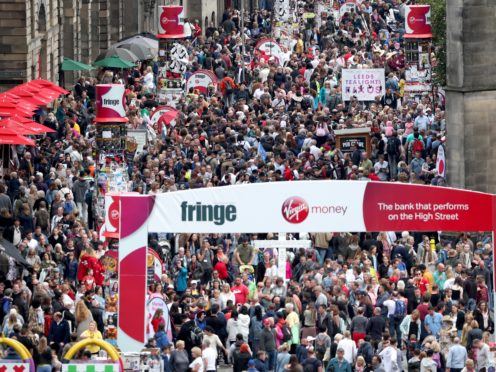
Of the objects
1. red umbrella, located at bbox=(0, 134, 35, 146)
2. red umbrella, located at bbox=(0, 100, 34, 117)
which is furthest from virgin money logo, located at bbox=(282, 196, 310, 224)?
red umbrella, located at bbox=(0, 100, 34, 117)

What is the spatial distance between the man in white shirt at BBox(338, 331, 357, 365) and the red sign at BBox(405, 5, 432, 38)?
87.7ft

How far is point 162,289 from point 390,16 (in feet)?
164

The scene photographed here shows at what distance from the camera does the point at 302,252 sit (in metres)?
48.2

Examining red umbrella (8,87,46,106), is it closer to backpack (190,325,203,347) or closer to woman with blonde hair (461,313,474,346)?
backpack (190,325,203,347)

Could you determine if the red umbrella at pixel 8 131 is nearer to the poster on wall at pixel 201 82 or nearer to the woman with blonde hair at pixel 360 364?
the woman with blonde hair at pixel 360 364

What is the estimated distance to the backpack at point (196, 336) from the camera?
139 ft

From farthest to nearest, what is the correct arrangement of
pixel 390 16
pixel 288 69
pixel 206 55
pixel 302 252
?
pixel 390 16, pixel 206 55, pixel 288 69, pixel 302 252

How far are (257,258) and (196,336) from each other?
6.03m

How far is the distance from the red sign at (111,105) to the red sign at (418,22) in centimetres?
1573

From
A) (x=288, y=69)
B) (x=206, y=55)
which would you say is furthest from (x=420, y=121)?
(x=206, y=55)

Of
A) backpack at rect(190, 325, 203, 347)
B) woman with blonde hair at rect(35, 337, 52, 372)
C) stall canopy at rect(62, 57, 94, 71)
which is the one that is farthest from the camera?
stall canopy at rect(62, 57, 94, 71)

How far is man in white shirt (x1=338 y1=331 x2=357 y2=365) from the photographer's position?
41125 millimetres

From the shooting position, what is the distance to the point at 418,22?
6750 centimetres

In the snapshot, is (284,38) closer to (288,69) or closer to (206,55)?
(206,55)
